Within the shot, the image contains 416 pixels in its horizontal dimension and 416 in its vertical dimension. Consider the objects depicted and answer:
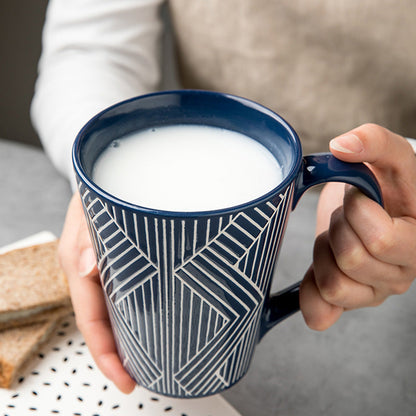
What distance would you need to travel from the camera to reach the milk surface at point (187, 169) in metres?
0.33

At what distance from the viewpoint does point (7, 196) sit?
0.75 m

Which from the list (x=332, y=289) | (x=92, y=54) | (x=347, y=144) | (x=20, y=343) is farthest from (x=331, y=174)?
(x=92, y=54)

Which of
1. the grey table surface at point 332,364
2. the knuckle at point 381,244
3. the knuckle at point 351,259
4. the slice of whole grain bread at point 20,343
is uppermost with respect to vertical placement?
the knuckle at point 381,244

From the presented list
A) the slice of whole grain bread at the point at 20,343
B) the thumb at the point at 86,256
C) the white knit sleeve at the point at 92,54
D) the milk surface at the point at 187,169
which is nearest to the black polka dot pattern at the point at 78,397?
the slice of whole grain bread at the point at 20,343

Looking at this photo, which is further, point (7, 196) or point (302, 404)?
point (7, 196)

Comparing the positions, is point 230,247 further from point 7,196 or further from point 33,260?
point 7,196

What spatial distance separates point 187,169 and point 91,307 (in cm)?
19

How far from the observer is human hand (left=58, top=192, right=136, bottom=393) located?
0.45 m

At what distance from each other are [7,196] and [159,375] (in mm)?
460

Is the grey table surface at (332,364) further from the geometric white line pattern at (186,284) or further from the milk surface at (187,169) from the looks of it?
the milk surface at (187,169)

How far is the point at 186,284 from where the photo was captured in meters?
0.32

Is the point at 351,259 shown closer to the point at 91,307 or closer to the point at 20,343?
the point at 91,307

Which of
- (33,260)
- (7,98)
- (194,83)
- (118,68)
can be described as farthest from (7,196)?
(7,98)

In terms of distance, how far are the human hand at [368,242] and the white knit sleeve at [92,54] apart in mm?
483
